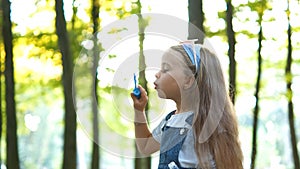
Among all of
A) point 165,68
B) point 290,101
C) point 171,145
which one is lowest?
point 290,101

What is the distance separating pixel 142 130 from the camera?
207 cm

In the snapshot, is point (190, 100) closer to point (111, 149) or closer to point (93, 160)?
point (111, 149)

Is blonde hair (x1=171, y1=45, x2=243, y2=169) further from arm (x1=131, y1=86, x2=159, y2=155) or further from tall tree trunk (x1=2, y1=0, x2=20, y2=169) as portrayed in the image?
tall tree trunk (x1=2, y1=0, x2=20, y2=169)

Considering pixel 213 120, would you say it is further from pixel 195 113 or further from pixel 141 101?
pixel 141 101

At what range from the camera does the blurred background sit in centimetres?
204

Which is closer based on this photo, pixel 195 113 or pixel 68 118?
pixel 195 113

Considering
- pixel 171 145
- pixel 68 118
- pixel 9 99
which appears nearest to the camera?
pixel 171 145

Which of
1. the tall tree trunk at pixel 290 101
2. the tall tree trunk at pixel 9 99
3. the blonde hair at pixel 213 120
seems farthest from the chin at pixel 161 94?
the tall tree trunk at pixel 9 99

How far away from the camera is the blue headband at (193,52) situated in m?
1.98

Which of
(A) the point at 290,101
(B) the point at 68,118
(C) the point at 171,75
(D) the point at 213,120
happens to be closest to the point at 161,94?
(C) the point at 171,75

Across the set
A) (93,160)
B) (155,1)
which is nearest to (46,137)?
(93,160)

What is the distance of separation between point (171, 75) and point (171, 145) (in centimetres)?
22

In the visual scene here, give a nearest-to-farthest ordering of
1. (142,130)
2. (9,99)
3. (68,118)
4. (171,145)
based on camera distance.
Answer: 1. (171,145)
2. (142,130)
3. (68,118)
4. (9,99)

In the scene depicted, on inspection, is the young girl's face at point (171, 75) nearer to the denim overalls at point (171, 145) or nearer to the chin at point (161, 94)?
the chin at point (161, 94)
